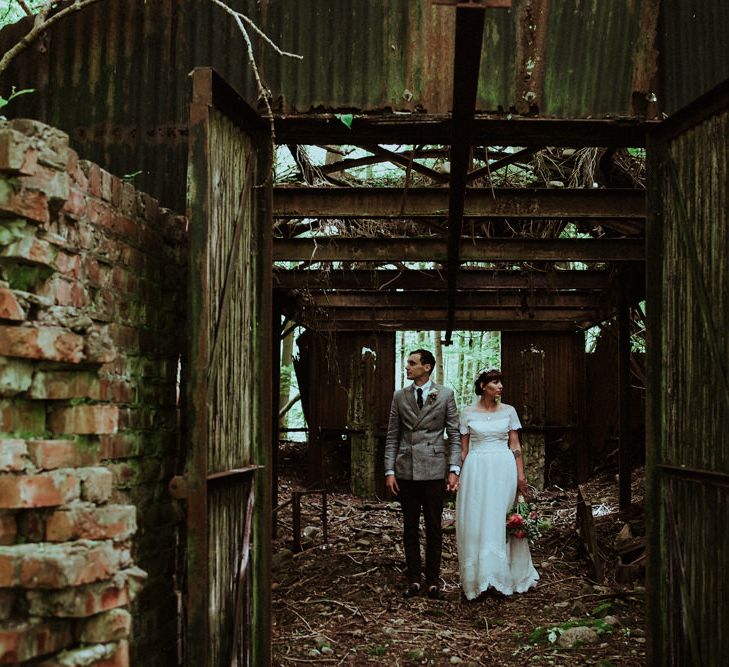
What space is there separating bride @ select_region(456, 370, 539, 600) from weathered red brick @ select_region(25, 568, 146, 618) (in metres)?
5.50

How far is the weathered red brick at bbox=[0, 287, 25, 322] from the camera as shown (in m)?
3.21

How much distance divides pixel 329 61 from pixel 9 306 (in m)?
3.39

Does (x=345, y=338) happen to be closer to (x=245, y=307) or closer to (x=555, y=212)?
(x=555, y=212)

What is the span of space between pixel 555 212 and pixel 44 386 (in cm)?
560

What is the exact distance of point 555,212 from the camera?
797 centimetres

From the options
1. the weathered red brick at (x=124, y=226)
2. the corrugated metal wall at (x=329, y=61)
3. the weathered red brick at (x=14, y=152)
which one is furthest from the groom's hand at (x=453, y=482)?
the weathered red brick at (x=14, y=152)

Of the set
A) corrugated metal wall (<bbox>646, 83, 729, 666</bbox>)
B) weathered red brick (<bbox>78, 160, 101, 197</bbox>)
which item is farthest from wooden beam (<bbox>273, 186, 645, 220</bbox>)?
weathered red brick (<bbox>78, 160, 101, 197</bbox>)

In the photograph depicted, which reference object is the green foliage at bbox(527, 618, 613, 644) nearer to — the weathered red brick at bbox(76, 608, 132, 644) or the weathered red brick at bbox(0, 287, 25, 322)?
the weathered red brick at bbox(76, 608, 132, 644)

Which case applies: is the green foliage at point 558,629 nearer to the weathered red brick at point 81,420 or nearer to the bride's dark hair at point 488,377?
the bride's dark hair at point 488,377

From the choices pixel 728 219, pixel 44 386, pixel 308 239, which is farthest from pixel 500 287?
pixel 44 386

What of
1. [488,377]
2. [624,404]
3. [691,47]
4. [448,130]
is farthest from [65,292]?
[624,404]

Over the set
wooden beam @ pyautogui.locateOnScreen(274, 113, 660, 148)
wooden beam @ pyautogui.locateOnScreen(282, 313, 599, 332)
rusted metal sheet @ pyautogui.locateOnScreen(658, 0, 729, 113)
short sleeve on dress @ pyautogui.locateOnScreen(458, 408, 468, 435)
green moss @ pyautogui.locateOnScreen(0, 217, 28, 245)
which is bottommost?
short sleeve on dress @ pyautogui.locateOnScreen(458, 408, 468, 435)

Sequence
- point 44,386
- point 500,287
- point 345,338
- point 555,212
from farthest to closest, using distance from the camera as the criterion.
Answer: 1. point 345,338
2. point 500,287
3. point 555,212
4. point 44,386

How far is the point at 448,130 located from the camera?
6.08 meters
